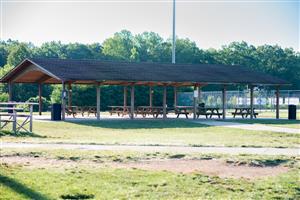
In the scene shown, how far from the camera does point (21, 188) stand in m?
8.34

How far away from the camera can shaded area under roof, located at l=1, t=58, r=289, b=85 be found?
99.9 ft

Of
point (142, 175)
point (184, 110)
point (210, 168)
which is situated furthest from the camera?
point (184, 110)

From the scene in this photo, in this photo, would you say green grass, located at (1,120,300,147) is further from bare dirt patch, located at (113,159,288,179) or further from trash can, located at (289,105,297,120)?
trash can, located at (289,105,297,120)

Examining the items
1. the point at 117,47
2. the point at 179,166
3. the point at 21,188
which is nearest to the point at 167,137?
the point at 179,166

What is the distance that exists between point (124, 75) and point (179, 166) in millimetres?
21627

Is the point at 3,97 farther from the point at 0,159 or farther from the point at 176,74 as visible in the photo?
the point at 0,159

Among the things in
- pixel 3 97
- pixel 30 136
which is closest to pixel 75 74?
pixel 30 136

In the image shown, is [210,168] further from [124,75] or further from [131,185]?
[124,75]

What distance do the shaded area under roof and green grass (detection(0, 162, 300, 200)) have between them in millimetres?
19474

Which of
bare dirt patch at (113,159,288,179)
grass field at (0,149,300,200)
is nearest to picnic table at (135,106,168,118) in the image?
bare dirt patch at (113,159,288,179)

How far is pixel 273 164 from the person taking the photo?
11320 millimetres

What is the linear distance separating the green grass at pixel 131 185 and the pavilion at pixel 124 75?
19480mm

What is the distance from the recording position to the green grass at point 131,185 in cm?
815

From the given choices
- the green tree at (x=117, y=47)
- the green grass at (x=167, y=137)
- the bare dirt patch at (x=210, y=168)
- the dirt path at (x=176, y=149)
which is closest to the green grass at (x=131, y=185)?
the bare dirt patch at (x=210, y=168)
